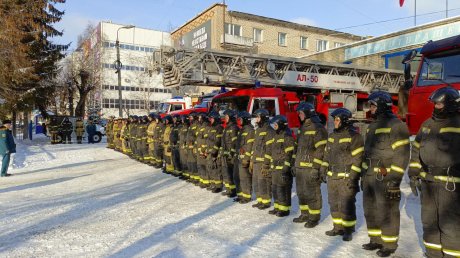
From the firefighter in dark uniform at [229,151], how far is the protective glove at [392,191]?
3907 millimetres

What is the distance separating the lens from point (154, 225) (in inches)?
224

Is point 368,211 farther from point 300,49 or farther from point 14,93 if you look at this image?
point 300,49

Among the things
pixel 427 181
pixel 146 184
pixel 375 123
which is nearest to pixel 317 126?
pixel 375 123

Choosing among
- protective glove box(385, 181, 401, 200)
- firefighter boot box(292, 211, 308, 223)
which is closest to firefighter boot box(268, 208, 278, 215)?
firefighter boot box(292, 211, 308, 223)

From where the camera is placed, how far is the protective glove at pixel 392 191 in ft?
13.9

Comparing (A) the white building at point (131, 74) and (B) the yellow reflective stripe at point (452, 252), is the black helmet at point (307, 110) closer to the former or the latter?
(B) the yellow reflective stripe at point (452, 252)

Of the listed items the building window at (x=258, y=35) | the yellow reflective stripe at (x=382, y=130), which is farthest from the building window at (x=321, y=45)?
the yellow reflective stripe at (x=382, y=130)

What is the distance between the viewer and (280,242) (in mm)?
4883

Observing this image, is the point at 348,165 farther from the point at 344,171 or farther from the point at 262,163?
the point at 262,163

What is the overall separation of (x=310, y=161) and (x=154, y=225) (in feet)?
8.45

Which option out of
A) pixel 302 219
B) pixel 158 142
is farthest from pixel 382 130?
pixel 158 142

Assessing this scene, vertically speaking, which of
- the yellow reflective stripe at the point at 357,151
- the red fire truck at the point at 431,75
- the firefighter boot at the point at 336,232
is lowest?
the firefighter boot at the point at 336,232

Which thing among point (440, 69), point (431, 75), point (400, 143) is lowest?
point (400, 143)

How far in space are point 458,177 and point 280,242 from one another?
225 centimetres
